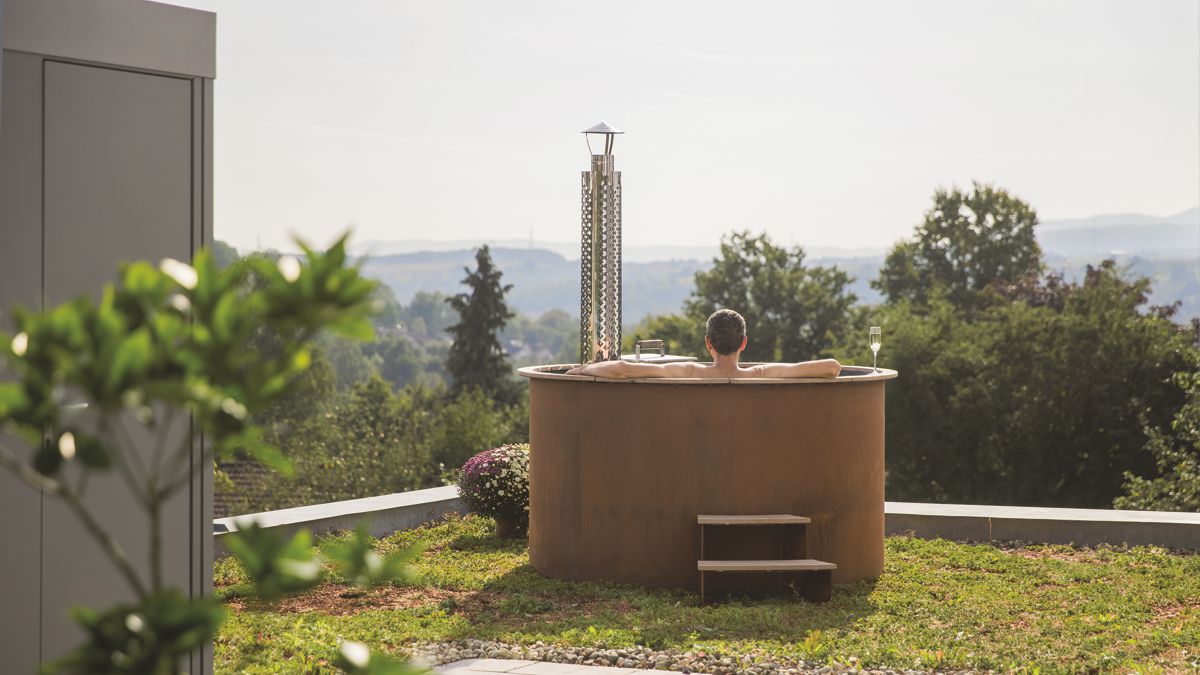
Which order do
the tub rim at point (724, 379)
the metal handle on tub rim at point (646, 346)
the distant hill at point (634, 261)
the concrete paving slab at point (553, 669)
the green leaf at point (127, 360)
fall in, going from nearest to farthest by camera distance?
the green leaf at point (127, 360)
the concrete paving slab at point (553, 669)
the tub rim at point (724, 379)
the metal handle on tub rim at point (646, 346)
the distant hill at point (634, 261)

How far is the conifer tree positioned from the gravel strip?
125 feet

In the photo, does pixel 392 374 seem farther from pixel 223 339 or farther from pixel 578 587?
pixel 223 339

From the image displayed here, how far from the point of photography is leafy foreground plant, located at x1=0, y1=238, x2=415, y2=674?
1.59 metres

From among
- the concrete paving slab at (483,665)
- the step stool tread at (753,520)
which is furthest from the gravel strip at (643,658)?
the step stool tread at (753,520)

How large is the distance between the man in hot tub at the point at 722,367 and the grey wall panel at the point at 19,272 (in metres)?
3.62

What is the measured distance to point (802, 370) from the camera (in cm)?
711

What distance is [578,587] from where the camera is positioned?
717cm

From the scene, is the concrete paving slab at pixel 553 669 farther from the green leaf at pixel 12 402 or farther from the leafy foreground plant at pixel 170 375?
the green leaf at pixel 12 402

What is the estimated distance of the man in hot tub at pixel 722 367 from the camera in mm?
7102

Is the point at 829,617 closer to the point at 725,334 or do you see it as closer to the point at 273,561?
the point at 725,334

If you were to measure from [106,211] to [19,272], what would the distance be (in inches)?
13.5

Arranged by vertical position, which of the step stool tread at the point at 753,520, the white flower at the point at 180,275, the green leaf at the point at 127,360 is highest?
the white flower at the point at 180,275

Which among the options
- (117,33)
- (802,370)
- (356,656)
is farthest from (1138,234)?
(356,656)

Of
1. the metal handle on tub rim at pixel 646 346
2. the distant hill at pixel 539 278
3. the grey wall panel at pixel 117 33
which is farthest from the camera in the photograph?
the distant hill at pixel 539 278
